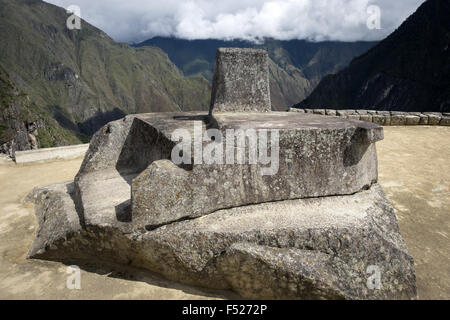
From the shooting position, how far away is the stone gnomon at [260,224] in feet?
11.2

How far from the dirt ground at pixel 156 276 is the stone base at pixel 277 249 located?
280 mm

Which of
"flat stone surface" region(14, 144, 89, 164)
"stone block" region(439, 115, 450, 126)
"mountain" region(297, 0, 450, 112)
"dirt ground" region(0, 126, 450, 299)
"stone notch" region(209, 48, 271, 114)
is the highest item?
"mountain" region(297, 0, 450, 112)

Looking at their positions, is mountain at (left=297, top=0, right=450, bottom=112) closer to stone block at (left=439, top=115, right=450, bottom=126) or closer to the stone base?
stone block at (left=439, top=115, right=450, bottom=126)

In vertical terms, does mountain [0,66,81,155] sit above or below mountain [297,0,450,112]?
below

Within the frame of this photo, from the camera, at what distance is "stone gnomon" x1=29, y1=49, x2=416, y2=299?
134 inches

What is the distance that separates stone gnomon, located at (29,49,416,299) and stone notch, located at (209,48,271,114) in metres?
1.25

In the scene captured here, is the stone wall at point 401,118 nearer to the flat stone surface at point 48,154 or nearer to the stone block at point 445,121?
the stone block at point 445,121

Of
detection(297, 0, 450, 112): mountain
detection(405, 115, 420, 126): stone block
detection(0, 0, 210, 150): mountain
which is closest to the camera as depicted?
detection(405, 115, 420, 126): stone block

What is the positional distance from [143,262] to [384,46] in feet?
380

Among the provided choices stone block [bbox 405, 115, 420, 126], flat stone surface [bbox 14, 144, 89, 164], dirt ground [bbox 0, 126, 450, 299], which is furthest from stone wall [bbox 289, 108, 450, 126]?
flat stone surface [bbox 14, 144, 89, 164]

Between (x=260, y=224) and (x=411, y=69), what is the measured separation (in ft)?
337

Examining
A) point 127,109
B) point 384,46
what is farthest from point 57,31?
point 384,46

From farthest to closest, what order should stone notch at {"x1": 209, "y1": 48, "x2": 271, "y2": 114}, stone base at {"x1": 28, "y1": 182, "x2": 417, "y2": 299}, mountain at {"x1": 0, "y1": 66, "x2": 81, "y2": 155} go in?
mountain at {"x1": 0, "y1": 66, "x2": 81, "y2": 155}, stone notch at {"x1": 209, "y1": 48, "x2": 271, "y2": 114}, stone base at {"x1": 28, "y1": 182, "x2": 417, "y2": 299}

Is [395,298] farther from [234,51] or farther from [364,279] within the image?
[234,51]
